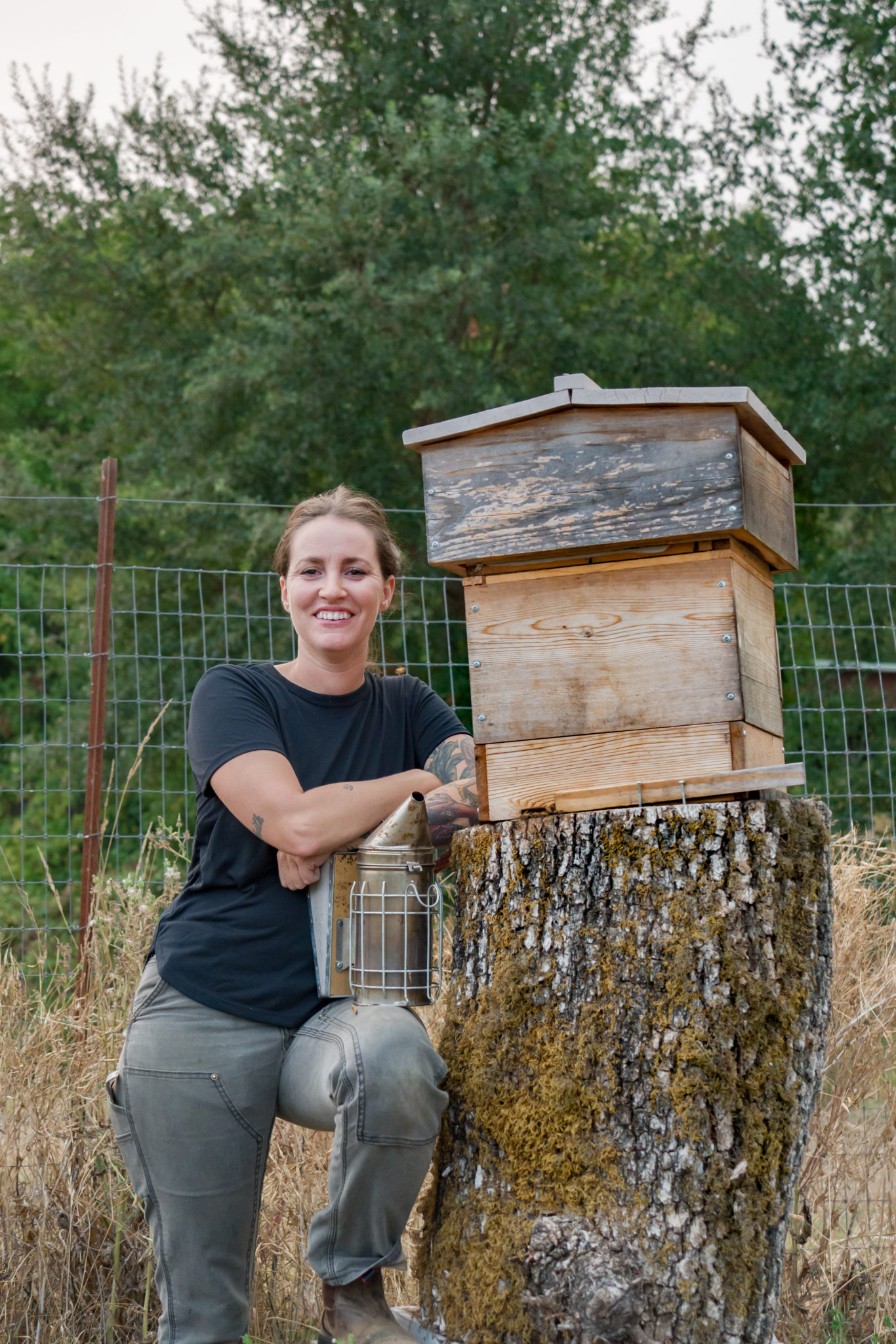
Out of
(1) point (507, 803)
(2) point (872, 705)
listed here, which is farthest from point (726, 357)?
(1) point (507, 803)

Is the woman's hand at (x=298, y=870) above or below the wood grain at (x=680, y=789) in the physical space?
below

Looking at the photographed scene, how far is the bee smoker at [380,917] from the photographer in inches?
98.7

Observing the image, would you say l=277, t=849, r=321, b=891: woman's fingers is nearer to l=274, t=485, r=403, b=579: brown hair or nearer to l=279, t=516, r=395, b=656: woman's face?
l=279, t=516, r=395, b=656: woman's face

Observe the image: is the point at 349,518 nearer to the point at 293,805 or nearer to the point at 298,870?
the point at 293,805

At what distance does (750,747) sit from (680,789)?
0.19 metres

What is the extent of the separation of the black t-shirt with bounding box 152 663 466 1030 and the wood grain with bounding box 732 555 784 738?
753mm

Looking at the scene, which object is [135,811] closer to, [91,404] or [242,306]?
[242,306]

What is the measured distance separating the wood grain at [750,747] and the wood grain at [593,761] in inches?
0.6

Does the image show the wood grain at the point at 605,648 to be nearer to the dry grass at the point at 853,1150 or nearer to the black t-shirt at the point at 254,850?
the black t-shirt at the point at 254,850

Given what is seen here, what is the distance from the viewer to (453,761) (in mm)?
2812

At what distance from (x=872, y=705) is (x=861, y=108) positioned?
5.64m

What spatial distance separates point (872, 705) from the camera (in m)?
11.6

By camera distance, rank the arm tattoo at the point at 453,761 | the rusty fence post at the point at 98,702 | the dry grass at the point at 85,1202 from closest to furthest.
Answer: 1. the arm tattoo at the point at 453,761
2. the dry grass at the point at 85,1202
3. the rusty fence post at the point at 98,702

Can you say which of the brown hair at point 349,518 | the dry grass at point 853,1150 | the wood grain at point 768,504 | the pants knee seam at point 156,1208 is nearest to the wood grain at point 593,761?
the wood grain at point 768,504
